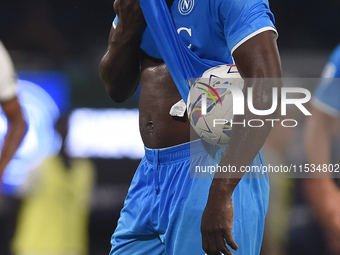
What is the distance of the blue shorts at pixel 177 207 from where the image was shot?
1.03m

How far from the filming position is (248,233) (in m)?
1.03

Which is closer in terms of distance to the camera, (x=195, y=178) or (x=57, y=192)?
(x=195, y=178)

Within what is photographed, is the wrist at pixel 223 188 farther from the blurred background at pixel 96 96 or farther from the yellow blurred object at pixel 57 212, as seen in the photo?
the yellow blurred object at pixel 57 212

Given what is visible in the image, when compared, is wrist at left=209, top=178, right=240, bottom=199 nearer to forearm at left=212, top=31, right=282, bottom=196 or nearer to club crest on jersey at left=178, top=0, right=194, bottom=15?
forearm at left=212, top=31, right=282, bottom=196

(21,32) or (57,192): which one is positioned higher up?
(21,32)

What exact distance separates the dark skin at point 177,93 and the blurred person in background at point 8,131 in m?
1.53

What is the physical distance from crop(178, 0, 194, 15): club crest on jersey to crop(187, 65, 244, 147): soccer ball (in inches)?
6.7

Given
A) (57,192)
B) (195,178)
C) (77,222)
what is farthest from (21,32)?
(195,178)

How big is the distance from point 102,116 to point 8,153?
0.61 meters

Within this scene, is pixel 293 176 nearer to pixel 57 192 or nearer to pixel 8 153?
pixel 57 192

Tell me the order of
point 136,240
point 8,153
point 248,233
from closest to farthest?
point 248,233
point 136,240
point 8,153

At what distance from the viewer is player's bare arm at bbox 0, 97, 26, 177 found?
2.64 meters

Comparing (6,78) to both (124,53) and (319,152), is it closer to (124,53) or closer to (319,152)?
(124,53)

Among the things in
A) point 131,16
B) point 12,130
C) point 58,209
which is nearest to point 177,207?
point 131,16
